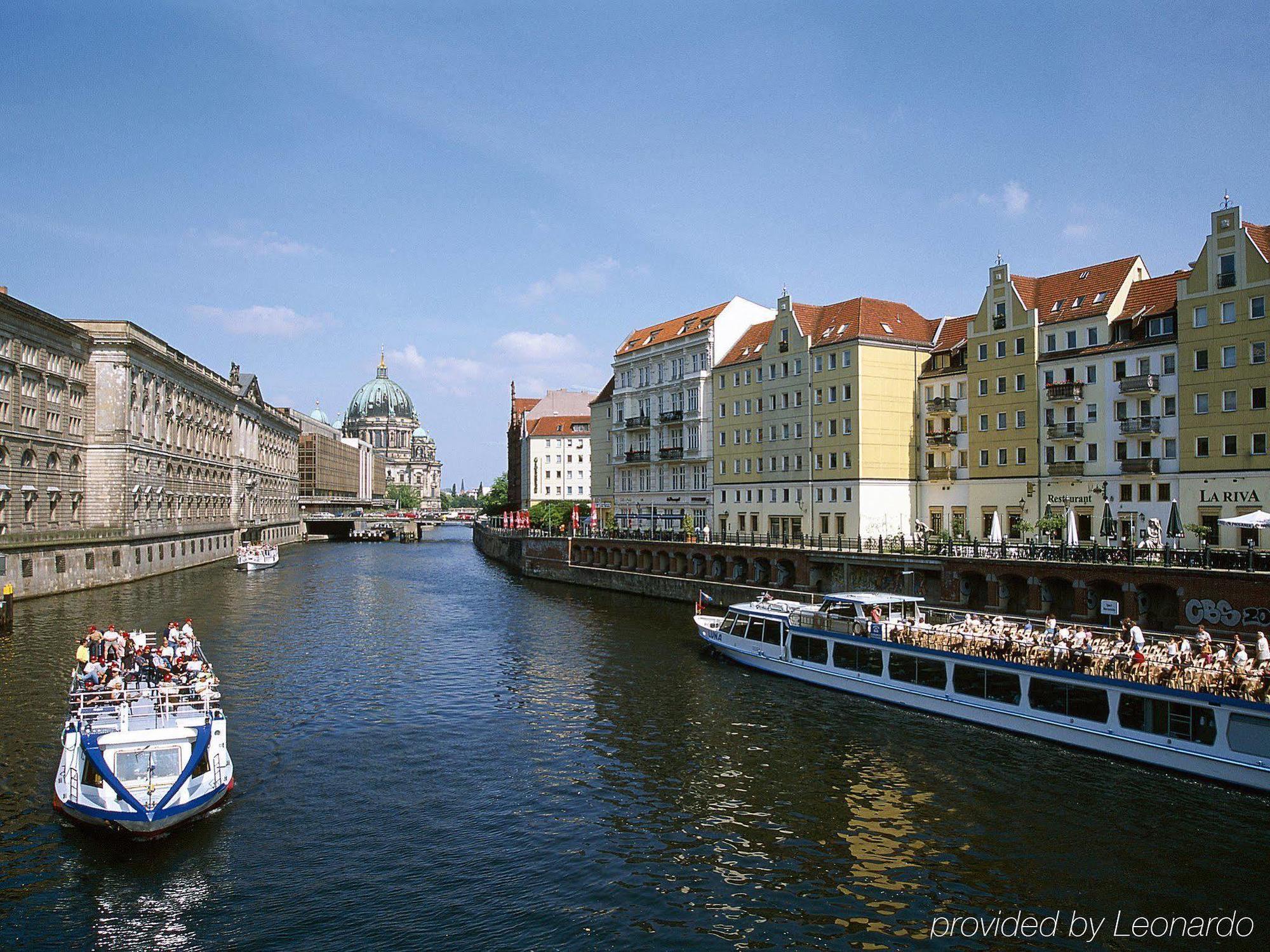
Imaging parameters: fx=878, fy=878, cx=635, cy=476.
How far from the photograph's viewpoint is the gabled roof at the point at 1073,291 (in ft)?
208

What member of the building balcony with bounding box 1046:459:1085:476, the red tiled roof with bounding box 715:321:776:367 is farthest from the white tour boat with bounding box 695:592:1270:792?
the red tiled roof with bounding box 715:321:776:367

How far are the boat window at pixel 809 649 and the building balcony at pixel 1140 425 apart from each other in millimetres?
28861

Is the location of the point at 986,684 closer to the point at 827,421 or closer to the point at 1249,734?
the point at 1249,734

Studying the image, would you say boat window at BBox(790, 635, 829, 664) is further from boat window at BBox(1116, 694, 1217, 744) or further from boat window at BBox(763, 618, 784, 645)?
boat window at BBox(1116, 694, 1217, 744)

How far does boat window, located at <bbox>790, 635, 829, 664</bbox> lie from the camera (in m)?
45.7

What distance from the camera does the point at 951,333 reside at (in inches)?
3174

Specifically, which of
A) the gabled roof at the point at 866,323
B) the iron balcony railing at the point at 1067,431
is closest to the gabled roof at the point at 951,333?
the gabled roof at the point at 866,323

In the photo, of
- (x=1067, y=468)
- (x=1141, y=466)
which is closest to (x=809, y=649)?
(x=1141, y=466)

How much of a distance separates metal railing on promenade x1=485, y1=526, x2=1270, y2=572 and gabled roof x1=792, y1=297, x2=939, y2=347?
713 inches

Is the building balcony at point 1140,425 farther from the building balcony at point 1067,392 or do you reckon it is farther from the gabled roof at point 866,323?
the gabled roof at point 866,323

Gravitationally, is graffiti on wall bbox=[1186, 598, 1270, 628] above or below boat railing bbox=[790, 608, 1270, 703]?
above

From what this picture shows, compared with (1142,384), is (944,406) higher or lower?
higher

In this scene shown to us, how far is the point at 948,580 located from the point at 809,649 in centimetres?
1544

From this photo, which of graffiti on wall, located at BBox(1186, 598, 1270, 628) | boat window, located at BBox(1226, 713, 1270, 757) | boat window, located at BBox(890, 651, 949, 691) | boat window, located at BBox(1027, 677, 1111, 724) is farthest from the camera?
graffiti on wall, located at BBox(1186, 598, 1270, 628)
